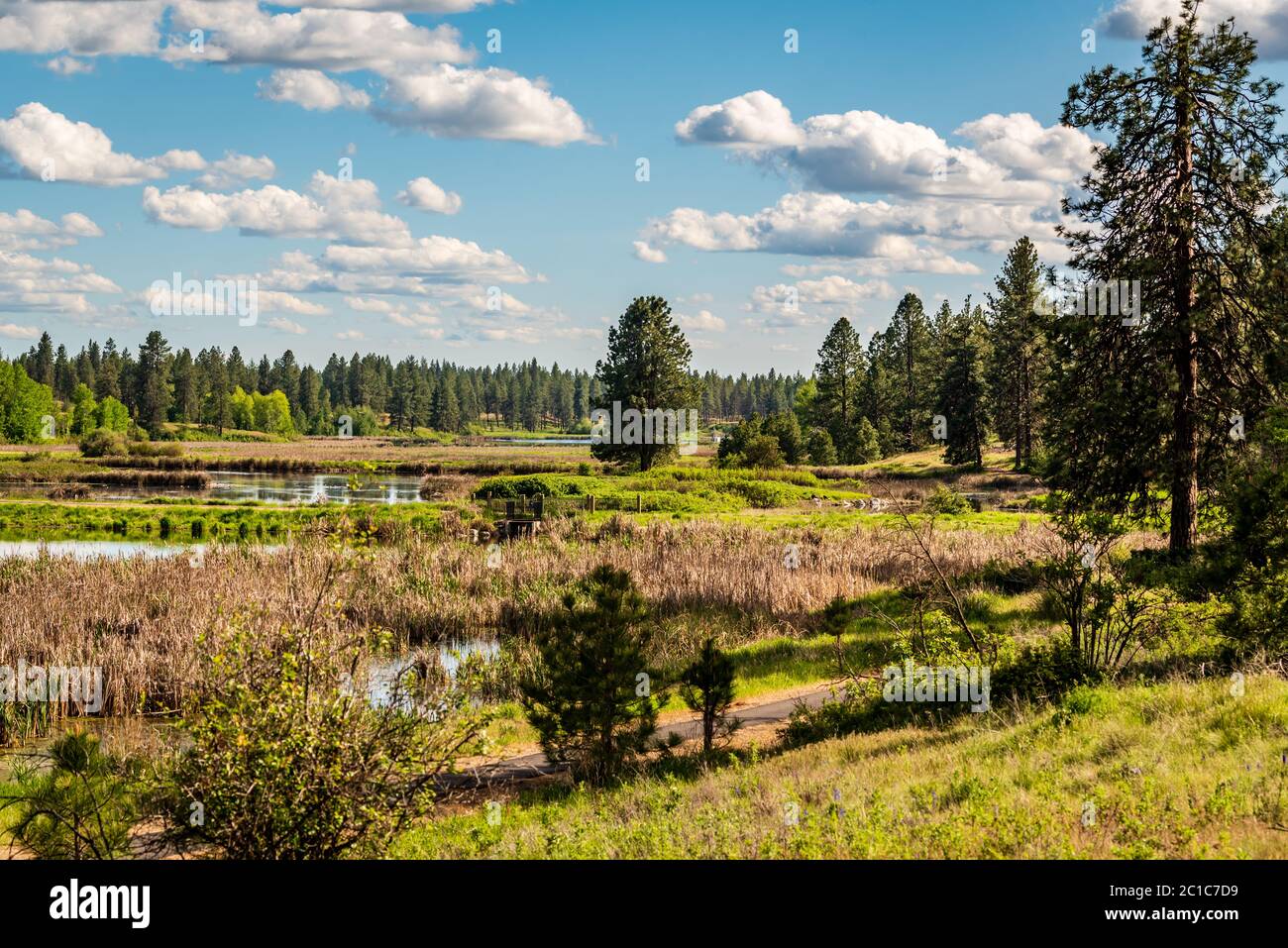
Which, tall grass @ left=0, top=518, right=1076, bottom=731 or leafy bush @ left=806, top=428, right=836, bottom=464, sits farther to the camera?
leafy bush @ left=806, top=428, right=836, bottom=464

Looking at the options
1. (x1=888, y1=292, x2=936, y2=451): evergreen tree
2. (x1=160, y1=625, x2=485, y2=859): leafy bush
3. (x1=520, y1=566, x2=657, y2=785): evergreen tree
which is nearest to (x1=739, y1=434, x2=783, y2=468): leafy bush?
(x1=888, y1=292, x2=936, y2=451): evergreen tree

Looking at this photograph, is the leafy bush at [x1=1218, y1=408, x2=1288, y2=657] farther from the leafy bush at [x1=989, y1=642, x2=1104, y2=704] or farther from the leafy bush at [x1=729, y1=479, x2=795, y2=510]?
the leafy bush at [x1=729, y1=479, x2=795, y2=510]

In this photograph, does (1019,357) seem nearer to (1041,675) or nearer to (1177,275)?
(1177,275)

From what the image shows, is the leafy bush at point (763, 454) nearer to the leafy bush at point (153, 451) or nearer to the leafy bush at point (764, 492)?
the leafy bush at point (764, 492)

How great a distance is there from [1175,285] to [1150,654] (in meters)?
10.6

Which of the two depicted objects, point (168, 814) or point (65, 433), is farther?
point (65, 433)

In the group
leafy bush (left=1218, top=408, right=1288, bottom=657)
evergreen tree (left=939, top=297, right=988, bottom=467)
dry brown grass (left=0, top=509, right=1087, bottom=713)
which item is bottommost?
dry brown grass (left=0, top=509, right=1087, bottom=713)

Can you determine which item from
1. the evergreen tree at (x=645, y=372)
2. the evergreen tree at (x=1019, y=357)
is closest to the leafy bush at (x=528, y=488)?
the evergreen tree at (x=645, y=372)

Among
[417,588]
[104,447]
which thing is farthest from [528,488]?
[104,447]

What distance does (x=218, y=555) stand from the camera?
99.9ft

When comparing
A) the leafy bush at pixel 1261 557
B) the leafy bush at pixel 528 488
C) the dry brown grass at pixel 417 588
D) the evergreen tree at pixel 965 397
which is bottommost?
the dry brown grass at pixel 417 588
